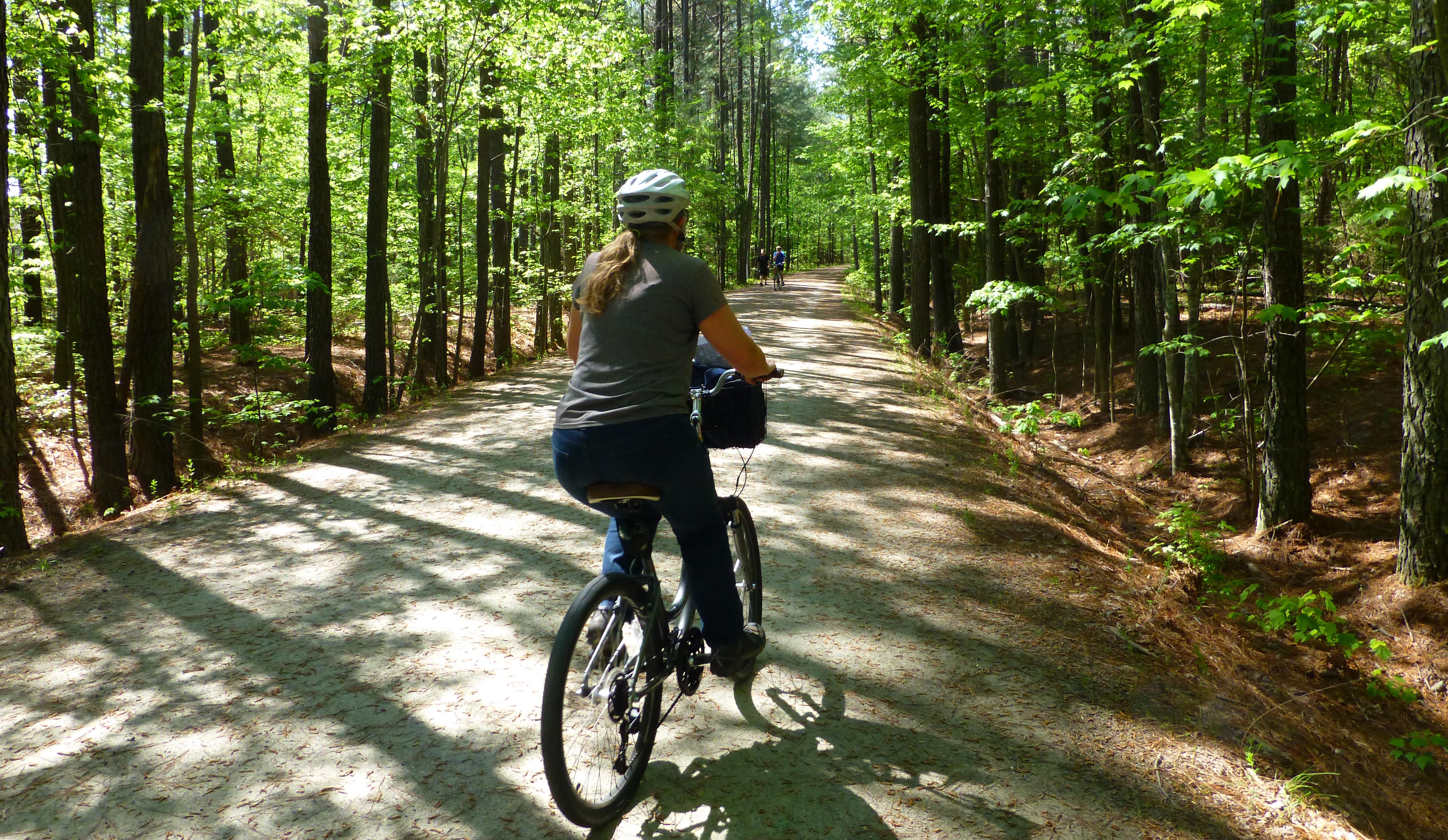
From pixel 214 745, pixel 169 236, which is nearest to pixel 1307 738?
pixel 214 745

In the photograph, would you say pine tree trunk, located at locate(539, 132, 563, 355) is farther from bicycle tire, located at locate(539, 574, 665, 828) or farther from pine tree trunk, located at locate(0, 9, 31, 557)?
bicycle tire, located at locate(539, 574, 665, 828)

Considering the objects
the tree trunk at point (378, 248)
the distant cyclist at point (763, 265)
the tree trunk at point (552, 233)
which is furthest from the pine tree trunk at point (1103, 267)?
the distant cyclist at point (763, 265)

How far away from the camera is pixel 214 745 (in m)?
3.24

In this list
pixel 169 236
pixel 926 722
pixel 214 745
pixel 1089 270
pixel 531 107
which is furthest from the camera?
pixel 531 107

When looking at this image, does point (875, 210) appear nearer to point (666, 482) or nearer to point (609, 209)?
point (609, 209)

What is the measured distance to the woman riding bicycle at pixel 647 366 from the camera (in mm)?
2676

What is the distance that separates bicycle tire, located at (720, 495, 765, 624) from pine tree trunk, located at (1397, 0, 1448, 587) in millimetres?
5623

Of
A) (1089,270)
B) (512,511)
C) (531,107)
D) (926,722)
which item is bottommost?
(926,722)

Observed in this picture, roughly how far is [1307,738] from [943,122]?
10.4 meters

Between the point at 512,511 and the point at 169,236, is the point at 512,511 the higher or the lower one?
the lower one

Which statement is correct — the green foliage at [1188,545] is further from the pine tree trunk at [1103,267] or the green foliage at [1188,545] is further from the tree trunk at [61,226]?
the tree trunk at [61,226]

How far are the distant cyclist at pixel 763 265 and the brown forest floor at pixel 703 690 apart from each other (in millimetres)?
30828

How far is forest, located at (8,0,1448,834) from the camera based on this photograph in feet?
22.9

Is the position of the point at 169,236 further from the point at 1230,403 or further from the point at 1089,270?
the point at 1230,403
